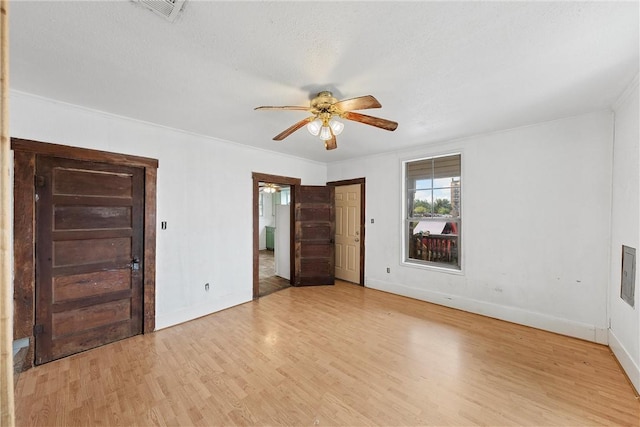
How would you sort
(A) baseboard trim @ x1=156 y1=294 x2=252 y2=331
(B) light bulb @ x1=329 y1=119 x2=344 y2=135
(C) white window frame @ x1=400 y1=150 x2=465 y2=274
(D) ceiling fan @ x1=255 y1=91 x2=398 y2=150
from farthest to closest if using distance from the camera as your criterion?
(C) white window frame @ x1=400 y1=150 x2=465 y2=274 < (A) baseboard trim @ x1=156 y1=294 x2=252 y2=331 < (B) light bulb @ x1=329 y1=119 x2=344 y2=135 < (D) ceiling fan @ x1=255 y1=91 x2=398 y2=150

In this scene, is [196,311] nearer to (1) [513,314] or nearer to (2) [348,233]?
(2) [348,233]

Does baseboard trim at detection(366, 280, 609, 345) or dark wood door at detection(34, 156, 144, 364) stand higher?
dark wood door at detection(34, 156, 144, 364)

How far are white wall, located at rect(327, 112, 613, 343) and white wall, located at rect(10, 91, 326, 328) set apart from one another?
9.74 ft

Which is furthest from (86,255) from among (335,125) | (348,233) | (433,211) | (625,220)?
(625,220)

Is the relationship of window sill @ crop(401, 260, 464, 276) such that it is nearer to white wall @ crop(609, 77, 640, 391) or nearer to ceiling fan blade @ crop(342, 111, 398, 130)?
white wall @ crop(609, 77, 640, 391)

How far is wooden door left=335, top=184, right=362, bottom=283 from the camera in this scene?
4.99m

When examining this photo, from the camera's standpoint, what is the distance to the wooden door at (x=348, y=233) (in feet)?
16.4

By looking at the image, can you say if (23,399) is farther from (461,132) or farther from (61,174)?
(461,132)

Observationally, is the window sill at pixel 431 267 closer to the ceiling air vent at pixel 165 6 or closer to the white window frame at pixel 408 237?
the white window frame at pixel 408 237

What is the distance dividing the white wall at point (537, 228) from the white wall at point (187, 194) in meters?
2.97

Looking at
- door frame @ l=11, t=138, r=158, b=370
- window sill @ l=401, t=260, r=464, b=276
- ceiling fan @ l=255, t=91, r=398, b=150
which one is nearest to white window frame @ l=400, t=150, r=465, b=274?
window sill @ l=401, t=260, r=464, b=276

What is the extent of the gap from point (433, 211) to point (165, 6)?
4041 mm

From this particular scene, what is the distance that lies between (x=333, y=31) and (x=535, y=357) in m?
3.42

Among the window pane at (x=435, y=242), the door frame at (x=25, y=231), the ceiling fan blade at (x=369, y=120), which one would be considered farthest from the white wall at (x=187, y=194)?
the window pane at (x=435, y=242)
